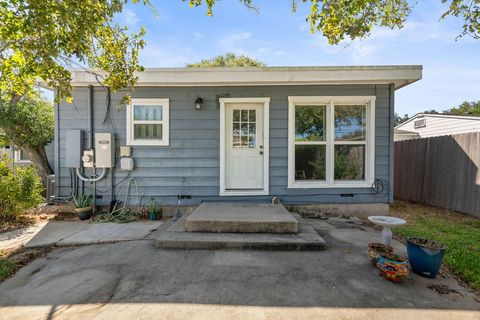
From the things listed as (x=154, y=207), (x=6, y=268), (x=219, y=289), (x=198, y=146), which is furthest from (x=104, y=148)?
(x=219, y=289)

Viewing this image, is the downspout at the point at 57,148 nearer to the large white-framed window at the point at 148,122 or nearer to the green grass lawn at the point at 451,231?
the large white-framed window at the point at 148,122

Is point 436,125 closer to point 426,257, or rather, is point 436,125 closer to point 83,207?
point 426,257

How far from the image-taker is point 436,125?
1214 cm

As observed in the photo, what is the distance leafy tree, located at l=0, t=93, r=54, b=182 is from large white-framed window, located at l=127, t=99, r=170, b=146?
2.95m

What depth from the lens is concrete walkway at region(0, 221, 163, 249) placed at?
3396 mm

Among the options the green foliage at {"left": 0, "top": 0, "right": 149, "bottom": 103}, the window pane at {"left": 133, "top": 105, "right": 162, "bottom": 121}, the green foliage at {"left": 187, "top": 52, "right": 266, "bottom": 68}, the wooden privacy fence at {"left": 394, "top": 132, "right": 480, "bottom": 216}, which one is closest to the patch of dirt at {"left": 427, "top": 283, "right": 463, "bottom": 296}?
the wooden privacy fence at {"left": 394, "top": 132, "right": 480, "bottom": 216}

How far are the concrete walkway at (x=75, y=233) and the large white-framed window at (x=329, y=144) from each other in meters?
2.85

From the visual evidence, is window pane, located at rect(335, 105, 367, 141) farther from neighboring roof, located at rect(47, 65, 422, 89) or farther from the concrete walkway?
the concrete walkway

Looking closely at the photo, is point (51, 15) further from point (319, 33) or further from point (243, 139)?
point (319, 33)

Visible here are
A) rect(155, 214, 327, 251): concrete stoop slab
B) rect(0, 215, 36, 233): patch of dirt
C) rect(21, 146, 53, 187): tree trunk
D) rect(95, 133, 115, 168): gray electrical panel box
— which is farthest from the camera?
rect(21, 146, 53, 187): tree trunk

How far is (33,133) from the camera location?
6.05 m

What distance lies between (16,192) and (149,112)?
104 inches

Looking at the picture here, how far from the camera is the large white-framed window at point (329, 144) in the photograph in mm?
4680

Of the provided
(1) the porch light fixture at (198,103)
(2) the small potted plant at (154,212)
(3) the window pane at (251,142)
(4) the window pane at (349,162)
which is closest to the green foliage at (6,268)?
(2) the small potted plant at (154,212)
